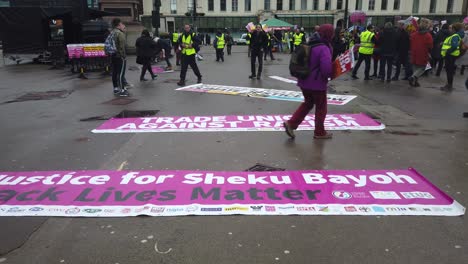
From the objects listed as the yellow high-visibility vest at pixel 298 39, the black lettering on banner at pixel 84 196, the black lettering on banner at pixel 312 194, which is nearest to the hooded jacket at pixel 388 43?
the black lettering on banner at pixel 312 194

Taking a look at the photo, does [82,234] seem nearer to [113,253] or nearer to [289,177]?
[113,253]

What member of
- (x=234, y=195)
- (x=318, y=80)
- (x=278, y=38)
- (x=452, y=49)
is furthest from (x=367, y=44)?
(x=278, y=38)

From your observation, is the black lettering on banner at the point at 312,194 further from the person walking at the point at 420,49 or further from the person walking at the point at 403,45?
the person walking at the point at 403,45

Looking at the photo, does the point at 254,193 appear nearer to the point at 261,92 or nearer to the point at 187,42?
the point at 261,92

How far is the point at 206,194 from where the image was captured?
4195 mm

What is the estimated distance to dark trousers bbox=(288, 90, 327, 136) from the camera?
612 cm

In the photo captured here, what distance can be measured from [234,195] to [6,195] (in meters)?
2.40

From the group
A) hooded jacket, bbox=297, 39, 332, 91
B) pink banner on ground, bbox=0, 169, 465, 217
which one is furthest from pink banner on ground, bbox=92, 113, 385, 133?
pink banner on ground, bbox=0, 169, 465, 217

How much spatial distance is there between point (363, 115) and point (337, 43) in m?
8.74

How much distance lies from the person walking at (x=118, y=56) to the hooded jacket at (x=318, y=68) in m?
6.00

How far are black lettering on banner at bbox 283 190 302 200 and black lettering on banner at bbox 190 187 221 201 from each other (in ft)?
2.27

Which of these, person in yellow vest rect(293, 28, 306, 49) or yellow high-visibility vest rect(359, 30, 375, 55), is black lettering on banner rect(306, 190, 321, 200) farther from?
person in yellow vest rect(293, 28, 306, 49)

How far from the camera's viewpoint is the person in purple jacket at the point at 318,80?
5848 millimetres

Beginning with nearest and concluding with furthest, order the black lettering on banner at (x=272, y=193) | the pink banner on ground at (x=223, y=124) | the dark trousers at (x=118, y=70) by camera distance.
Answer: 1. the black lettering on banner at (x=272, y=193)
2. the pink banner on ground at (x=223, y=124)
3. the dark trousers at (x=118, y=70)
